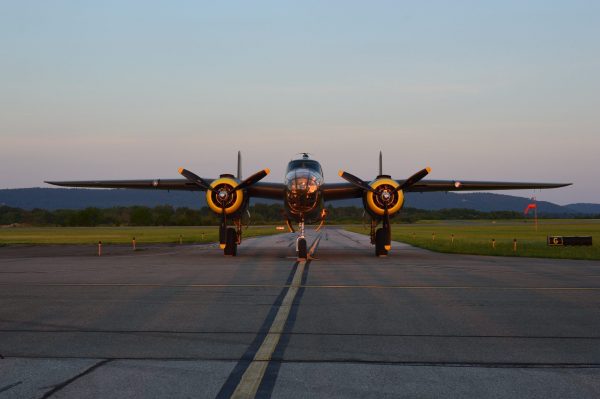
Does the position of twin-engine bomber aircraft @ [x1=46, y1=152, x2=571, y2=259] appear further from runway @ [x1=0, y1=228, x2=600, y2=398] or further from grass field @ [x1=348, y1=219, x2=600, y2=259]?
runway @ [x1=0, y1=228, x2=600, y2=398]

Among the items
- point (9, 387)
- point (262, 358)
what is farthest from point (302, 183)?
point (9, 387)

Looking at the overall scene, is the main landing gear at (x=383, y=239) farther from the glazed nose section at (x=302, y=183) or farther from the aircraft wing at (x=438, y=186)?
the glazed nose section at (x=302, y=183)

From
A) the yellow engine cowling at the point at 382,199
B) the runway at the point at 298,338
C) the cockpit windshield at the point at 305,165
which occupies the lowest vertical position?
the runway at the point at 298,338

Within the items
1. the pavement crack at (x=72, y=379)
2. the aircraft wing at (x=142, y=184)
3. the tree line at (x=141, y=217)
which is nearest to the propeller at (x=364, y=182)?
the aircraft wing at (x=142, y=184)

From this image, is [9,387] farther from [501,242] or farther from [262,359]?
[501,242]

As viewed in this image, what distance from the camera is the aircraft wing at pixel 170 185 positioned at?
90.0 feet

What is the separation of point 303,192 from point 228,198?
3.76 metres

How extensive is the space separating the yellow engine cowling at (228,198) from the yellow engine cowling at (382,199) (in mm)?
5610

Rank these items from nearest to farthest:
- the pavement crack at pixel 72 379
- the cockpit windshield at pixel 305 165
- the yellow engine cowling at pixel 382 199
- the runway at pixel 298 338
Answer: the pavement crack at pixel 72 379 → the runway at pixel 298 338 → the cockpit windshield at pixel 305 165 → the yellow engine cowling at pixel 382 199

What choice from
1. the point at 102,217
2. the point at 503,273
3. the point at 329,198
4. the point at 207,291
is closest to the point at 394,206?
the point at 329,198

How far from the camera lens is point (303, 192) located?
2369cm

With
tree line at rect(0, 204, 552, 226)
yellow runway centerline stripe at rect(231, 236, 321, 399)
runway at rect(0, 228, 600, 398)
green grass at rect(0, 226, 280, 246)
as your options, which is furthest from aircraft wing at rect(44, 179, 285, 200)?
tree line at rect(0, 204, 552, 226)

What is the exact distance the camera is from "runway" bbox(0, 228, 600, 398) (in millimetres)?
5840

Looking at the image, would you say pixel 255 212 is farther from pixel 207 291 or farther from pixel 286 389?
pixel 286 389
